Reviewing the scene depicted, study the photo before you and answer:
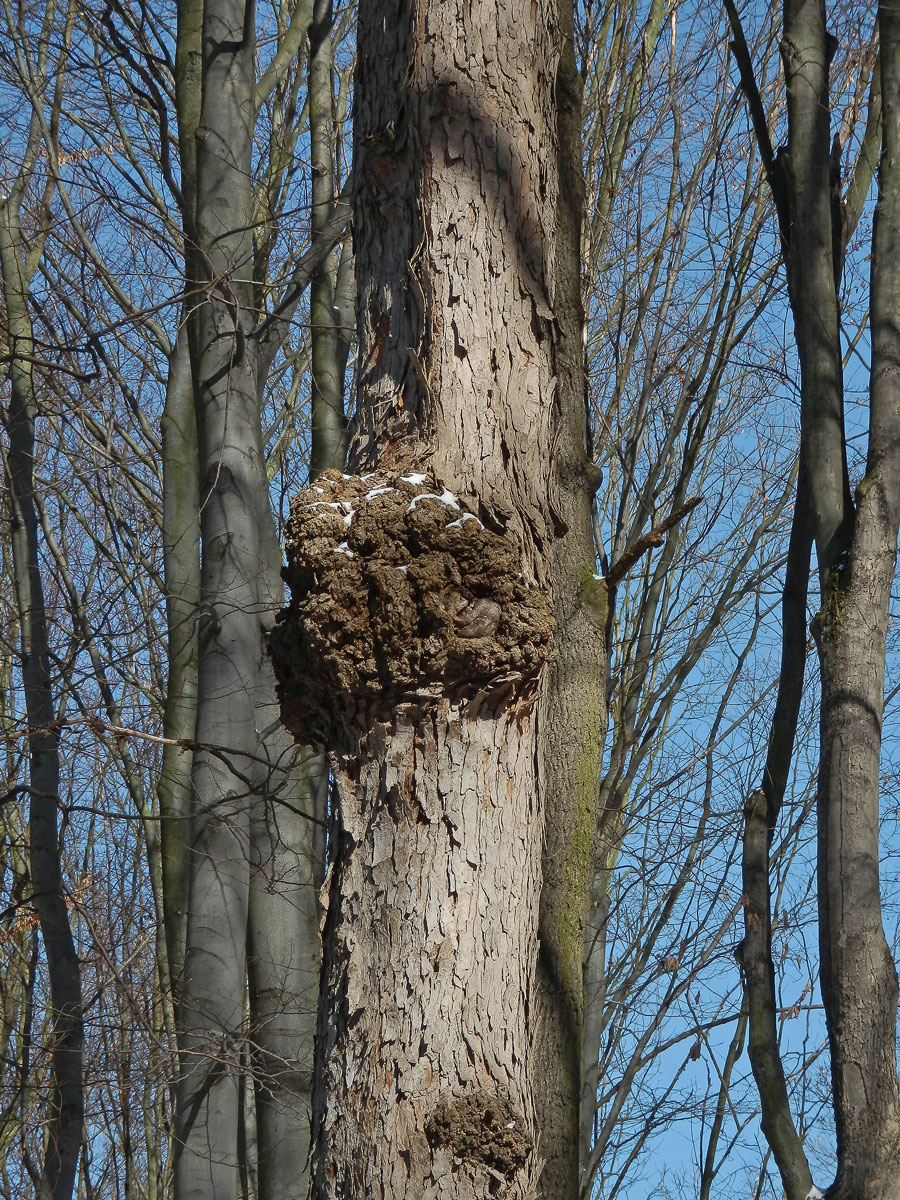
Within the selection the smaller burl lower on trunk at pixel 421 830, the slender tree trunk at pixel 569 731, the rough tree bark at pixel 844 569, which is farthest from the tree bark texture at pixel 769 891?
the smaller burl lower on trunk at pixel 421 830

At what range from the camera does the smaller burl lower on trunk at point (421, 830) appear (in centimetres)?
161

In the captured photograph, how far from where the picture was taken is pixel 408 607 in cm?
176

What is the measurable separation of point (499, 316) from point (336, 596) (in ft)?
1.90

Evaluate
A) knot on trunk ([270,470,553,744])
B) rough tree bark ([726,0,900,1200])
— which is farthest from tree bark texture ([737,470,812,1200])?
knot on trunk ([270,470,553,744])

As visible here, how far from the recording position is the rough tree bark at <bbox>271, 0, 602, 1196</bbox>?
5.37 ft

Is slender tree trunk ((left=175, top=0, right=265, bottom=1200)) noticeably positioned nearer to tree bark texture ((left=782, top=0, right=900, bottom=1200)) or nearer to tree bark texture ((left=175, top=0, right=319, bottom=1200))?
tree bark texture ((left=175, top=0, right=319, bottom=1200))

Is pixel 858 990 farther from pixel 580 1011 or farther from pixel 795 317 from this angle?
pixel 795 317

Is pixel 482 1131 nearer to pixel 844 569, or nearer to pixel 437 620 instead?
pixel 437 620

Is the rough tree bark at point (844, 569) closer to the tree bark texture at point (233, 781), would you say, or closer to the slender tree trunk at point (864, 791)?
the slender tree trunk at point (864, 791)

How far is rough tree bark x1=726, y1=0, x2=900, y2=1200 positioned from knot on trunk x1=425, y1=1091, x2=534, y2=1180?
2050 millimetres

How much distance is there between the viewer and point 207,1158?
4512 mm

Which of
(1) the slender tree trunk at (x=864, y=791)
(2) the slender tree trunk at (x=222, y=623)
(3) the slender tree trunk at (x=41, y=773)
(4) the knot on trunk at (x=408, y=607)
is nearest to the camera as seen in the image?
(4) the knot on trunk at (x=408, y=607)

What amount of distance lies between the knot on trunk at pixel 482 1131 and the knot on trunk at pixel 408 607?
56 centimetres

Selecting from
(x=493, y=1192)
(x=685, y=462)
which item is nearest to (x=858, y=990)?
(x=493, y=1192)
